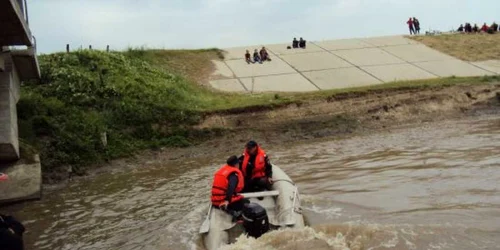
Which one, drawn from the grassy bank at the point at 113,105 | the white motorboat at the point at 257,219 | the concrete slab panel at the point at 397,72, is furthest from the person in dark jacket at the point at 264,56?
the white motorboat at the point at 257,219

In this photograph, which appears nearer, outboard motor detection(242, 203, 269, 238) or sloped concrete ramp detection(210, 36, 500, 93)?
outboard motor detection(242, 203, 269, 238)

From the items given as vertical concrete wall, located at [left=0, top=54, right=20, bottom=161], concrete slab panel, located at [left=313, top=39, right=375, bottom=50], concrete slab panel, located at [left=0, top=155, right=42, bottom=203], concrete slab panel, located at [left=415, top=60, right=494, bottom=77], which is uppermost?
concrete slab panel, located at [left=313, top=39, right=375, bottom=50]

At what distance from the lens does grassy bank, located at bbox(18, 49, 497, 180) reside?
1722 centimetres

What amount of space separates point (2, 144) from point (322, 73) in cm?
1676

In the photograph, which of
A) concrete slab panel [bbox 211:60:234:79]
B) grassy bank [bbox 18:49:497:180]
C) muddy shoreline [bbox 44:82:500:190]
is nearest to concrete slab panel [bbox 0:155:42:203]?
grassy bank [bbox 18:49:497:180]

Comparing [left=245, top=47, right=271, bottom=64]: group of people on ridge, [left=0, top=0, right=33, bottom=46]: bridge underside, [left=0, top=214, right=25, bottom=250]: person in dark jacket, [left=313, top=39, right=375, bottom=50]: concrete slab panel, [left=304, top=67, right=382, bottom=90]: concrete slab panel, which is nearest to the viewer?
[left=0, top=214, right=25, bottom=250]: person in dark jacket

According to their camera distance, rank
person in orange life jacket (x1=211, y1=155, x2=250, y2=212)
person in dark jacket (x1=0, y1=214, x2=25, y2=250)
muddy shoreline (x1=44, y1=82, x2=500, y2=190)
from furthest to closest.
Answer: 1. muddy shoreline (x1=44, y1=82, x2=500, y2=190)
2. person in orange life jacket (x1=211, y1=155, x2=250, y2=212)
3. person in dark jacket (x1=0, y1=214, x2=25, y2=250)

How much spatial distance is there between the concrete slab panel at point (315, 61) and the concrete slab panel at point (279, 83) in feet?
5.92

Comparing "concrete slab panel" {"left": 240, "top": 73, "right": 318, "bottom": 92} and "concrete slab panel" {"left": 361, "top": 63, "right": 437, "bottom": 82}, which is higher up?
"concrete slab panel" {"left": 361, "top": 63, "right": 437, "bottom": 82}

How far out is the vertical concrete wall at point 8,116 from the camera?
1376 cm

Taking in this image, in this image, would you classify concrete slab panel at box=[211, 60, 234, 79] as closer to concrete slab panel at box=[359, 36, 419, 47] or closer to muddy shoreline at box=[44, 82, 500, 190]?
muddy shoreline at box=[44, 82, 500, 190]

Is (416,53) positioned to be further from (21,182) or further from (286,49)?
(21,182)

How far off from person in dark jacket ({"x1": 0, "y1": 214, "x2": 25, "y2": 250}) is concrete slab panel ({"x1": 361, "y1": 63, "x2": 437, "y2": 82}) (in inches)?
841

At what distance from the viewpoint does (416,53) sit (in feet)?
101
